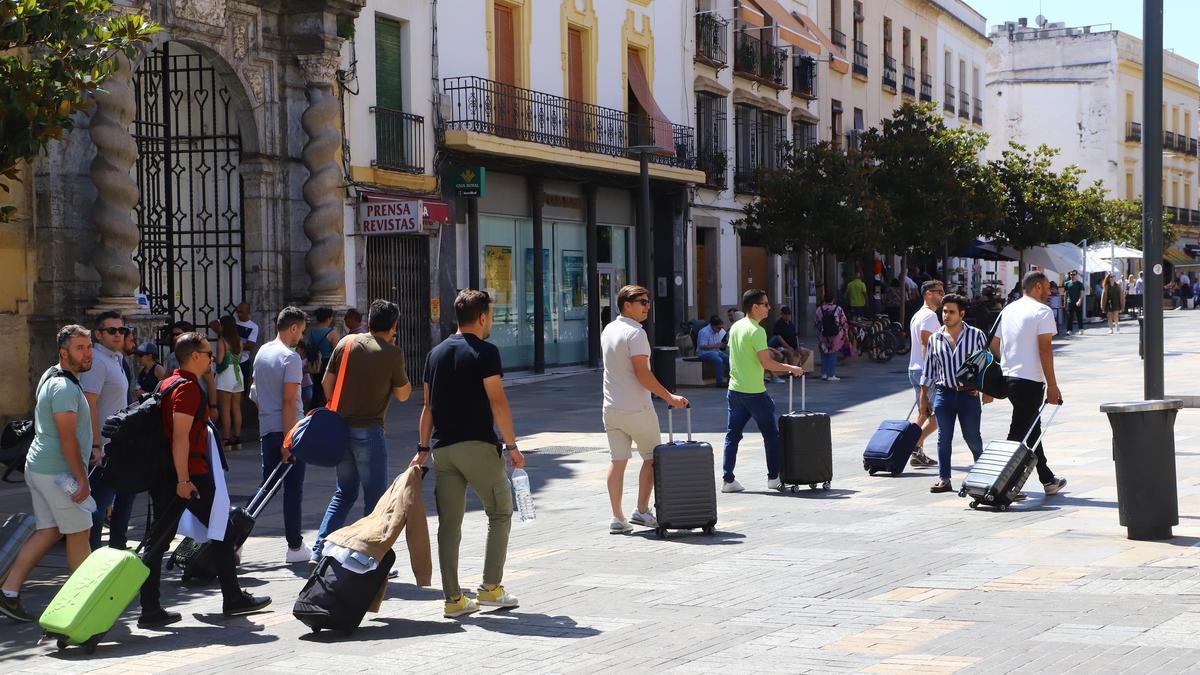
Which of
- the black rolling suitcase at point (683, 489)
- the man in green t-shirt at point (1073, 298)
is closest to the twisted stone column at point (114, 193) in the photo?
the black rolling suitcase at point (683, 489)

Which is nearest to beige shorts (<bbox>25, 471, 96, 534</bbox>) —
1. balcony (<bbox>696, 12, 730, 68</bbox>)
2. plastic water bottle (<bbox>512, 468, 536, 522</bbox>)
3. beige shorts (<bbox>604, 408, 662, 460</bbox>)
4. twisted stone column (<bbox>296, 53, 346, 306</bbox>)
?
plastic water bottle (<bbox>512, 468, 536, 522</bbox>)

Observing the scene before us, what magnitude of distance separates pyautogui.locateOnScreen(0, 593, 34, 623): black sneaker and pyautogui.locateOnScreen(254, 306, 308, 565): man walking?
188cm

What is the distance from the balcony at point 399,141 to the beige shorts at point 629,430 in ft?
45.2

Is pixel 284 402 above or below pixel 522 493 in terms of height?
above

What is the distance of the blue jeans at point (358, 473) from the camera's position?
Result: 9.19 m

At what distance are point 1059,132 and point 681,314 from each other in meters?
42.4

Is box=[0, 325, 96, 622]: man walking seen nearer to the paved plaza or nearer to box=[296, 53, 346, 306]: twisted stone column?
the paved plaza

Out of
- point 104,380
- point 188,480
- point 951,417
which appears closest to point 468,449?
point 188,480

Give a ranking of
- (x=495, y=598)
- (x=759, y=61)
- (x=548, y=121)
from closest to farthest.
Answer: (x=495, y=598) → (x=548, y=121) → (x=759, y=61)

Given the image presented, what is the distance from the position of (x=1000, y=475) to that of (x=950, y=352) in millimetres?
1508

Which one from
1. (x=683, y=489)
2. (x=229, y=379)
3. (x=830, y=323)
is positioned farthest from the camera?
(x=830, y=323)

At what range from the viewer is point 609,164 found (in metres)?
28.8

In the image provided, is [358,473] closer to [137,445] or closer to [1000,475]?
[137,445]

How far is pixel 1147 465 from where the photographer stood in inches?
376
